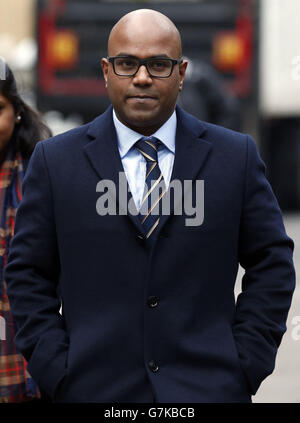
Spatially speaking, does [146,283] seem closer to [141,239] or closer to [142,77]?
[141,239]

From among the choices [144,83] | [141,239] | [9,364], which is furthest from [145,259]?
[9,364]

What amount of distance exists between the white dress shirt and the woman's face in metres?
0.76

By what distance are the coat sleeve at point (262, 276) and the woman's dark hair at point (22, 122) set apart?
3.28 feet

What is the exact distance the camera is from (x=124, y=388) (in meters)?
2.92

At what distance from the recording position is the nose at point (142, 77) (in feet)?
9.59

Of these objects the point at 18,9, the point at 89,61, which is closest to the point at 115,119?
the point at 89,61

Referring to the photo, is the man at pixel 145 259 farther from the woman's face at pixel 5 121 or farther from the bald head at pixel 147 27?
the woman's face at pixel 5 121

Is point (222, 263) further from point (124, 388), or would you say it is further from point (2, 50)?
point (2, 50)

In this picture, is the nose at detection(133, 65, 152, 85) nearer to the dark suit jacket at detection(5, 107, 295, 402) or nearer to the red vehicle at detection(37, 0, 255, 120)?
the dark suit jacket at detection(5, 107, 295, 402)

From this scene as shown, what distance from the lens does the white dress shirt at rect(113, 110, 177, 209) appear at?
3016mm

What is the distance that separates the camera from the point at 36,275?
3.03m

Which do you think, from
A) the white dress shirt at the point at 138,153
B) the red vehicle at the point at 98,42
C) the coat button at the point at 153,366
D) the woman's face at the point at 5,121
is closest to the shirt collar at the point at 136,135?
the white dress shirt at the point at 138,153

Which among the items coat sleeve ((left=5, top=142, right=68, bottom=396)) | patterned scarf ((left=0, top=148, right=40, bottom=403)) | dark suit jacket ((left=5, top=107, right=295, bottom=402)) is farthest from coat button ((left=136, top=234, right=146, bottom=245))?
patterned scarf ((left=0, top=148, right=40, bottom=403))

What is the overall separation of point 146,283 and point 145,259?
6 cm
